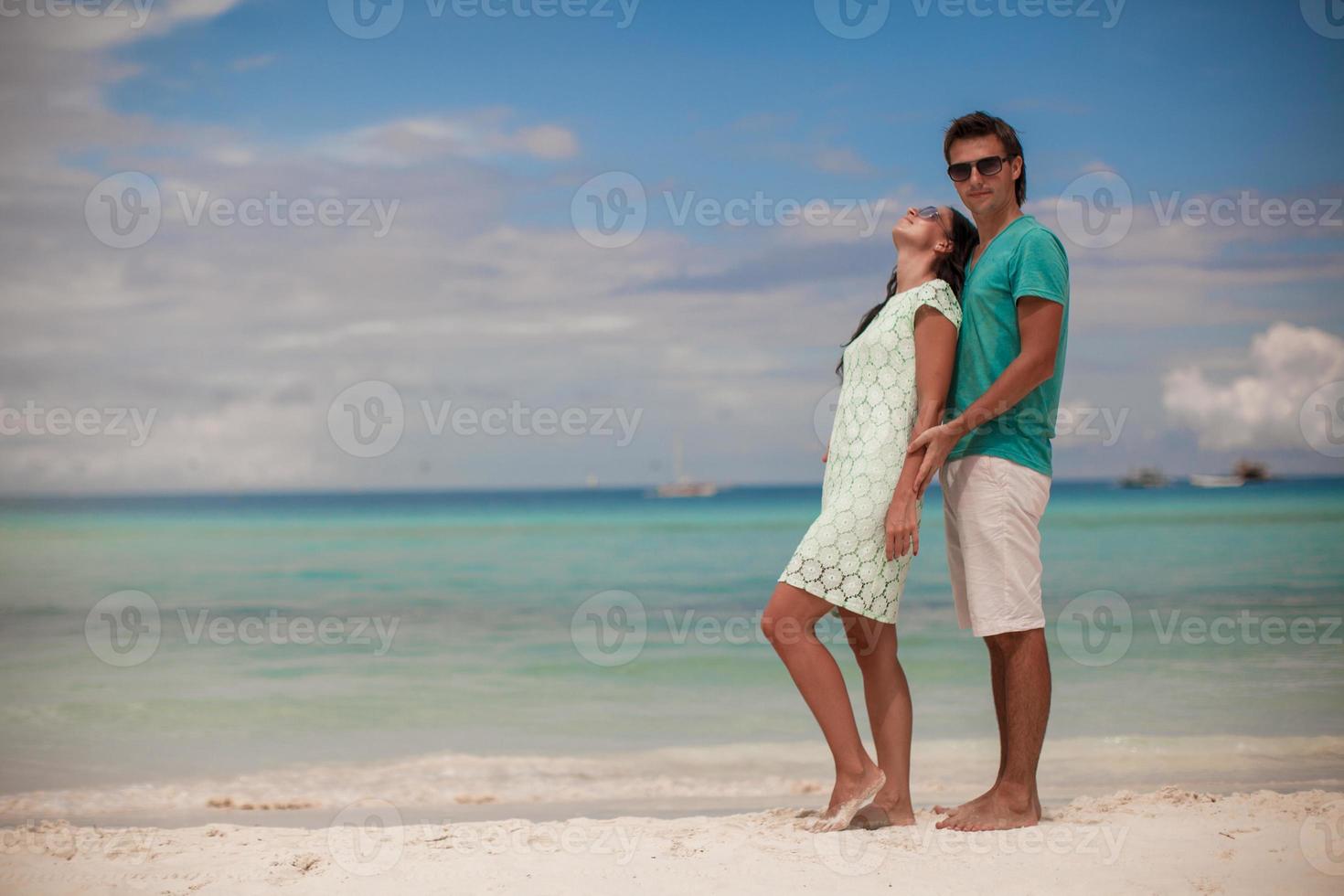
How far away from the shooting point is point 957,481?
3232 millimetres

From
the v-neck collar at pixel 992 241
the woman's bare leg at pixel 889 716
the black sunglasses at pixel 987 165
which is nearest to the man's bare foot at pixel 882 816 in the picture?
the woman's bare leg at pixel 889 716

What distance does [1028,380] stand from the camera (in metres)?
3.06

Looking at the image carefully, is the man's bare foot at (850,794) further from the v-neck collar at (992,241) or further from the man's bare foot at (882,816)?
the v-neck collar at (992,241)

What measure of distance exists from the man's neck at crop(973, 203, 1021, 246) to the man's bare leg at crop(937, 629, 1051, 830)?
3.94 ft

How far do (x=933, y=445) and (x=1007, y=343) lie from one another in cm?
39

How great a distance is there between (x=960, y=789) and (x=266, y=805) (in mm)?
3277

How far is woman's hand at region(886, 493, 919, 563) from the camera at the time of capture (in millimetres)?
3125

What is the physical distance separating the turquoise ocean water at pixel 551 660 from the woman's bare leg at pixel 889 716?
3.07 meters

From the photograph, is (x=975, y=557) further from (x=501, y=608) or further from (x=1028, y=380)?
(x=501, y=608)

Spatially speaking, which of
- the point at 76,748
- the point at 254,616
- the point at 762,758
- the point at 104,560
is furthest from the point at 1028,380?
the point at 104,560

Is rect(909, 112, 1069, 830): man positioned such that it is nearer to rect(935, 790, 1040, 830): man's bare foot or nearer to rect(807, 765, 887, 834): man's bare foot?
rect(935, 790, 1040, 830): man's bare foot

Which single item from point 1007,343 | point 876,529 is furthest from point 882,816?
point 1007,343

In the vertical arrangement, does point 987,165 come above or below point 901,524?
above

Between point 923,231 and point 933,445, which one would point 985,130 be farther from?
point 933,445
